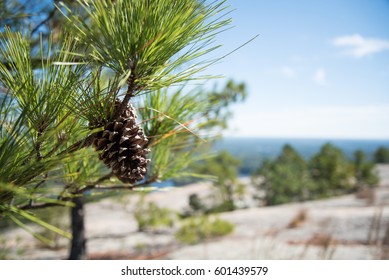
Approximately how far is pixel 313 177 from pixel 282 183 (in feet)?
5.92

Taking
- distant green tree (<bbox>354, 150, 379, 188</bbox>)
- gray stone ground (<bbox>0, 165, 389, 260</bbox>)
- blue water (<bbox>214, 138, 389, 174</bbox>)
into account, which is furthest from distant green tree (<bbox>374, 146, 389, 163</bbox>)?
gray stone ground (<bbox>0, 165, 389, 260</bbox>)

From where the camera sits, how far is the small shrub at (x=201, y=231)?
11.7 ft

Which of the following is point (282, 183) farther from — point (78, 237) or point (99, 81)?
point (99, 81)

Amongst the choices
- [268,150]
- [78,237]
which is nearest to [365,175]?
[78,237]

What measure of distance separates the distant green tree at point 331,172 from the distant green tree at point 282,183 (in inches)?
18.0

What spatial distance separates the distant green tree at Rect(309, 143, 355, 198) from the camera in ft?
31.3

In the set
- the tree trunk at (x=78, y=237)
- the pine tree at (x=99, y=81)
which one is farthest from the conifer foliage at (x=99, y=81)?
the tree trunk at (x=78, y=237)

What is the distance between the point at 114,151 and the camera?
15.9 inches

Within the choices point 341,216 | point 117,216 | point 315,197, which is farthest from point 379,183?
point 117,216

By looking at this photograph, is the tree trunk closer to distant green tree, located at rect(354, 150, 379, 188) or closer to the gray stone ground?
the gray stone ground

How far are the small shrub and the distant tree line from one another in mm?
4982

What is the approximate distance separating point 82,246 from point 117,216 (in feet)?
18.6

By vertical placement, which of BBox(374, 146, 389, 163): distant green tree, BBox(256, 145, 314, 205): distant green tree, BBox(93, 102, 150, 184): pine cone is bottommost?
BBox(256, 145, 314, 205): distant green tree
